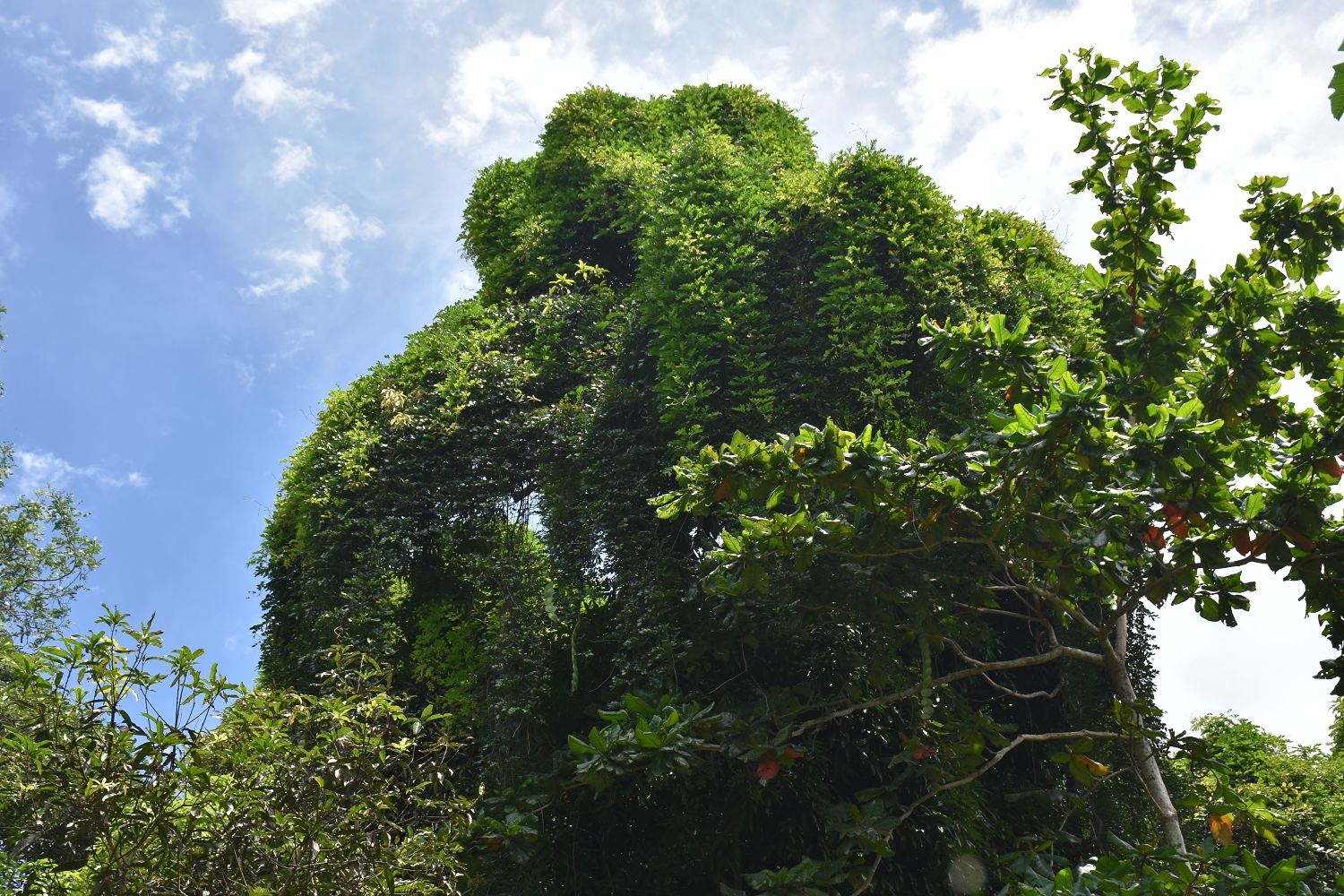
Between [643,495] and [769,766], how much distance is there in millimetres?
2645

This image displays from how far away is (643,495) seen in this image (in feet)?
21.0

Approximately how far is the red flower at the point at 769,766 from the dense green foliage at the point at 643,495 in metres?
0.17

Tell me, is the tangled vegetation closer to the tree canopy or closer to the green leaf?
the tree canopy

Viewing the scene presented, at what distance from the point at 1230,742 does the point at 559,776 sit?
27.8 ft

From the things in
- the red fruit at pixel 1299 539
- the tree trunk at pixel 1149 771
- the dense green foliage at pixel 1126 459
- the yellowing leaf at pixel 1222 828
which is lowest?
the yellowing leaf at pixel 1222 828

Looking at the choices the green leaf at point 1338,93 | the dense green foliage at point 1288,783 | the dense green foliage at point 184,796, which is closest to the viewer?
the green leaf at point 1338,93

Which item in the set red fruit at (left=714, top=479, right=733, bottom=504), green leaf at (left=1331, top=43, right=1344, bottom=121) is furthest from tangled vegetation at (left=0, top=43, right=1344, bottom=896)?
green leaf at (left=1331, top=43, right=1344, bottom=121)

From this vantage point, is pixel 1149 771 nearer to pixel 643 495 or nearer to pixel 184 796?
pixel 643 495

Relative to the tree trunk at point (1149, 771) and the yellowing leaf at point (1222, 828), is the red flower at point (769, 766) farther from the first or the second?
the yellowing leaf at point (1222, 828)

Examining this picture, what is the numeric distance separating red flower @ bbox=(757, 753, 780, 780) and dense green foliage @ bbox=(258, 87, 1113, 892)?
0.17 metres

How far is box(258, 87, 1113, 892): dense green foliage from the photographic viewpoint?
541 centimetres

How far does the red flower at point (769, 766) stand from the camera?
4098 millimetres

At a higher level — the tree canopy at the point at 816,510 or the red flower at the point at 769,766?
the tree canopy at the point at 816,510

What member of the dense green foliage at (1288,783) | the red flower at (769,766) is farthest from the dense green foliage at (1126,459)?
the dense green foliage at (1288,783)
